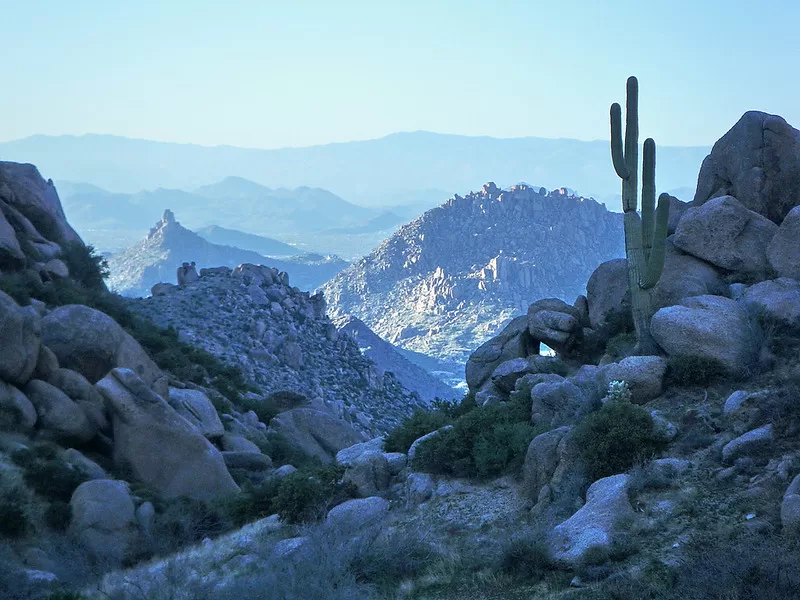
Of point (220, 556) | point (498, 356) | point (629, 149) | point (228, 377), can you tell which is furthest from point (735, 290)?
point (228, 377)

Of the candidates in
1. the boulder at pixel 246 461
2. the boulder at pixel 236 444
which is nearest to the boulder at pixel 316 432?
the boulder at pixel 236 444

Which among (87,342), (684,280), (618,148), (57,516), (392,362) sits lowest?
(392,362)

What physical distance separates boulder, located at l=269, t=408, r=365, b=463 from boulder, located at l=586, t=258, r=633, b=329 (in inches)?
386

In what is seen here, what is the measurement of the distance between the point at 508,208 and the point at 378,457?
98.6m

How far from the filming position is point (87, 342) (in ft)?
74.4

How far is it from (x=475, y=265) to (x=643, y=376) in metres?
93.3

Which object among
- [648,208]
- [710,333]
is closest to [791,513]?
[710,333]

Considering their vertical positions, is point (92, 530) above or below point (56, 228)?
below

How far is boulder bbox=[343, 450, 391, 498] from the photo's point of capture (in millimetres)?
16031

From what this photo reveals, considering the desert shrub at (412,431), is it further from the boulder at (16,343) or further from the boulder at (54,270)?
the boulder at (54,270)

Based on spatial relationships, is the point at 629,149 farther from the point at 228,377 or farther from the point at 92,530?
the point at 228,377

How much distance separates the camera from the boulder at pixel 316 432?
2862cm

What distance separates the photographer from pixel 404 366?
67438 mm

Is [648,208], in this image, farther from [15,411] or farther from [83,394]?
Result: [15,411]
